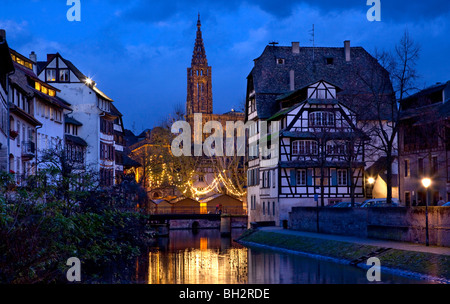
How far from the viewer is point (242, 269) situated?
43.1 metres

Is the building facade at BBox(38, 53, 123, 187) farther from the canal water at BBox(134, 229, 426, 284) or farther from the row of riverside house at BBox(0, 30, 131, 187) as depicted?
the canal water at BBox(134, 229, 426, 284)

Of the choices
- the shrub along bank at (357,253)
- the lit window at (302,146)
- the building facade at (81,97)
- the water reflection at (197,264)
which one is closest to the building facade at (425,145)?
the lit window at (302,146)

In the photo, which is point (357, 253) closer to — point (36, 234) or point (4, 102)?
point (4, 102)

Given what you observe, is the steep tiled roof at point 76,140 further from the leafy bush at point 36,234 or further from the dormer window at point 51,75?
the leafy bush at point 36,234

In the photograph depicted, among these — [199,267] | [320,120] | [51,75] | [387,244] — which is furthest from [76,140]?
[387,244]

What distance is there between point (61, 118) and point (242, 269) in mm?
34631

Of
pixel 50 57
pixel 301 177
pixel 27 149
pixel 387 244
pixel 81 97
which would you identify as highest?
pixel 50 57

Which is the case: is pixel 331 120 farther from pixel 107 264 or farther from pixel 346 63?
pixel 107 264

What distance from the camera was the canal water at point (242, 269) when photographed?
3691 centimetres

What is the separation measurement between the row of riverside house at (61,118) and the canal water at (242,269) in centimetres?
790

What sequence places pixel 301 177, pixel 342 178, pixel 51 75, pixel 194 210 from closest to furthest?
pixel 301 177 → pixel 342 178 → pixel 51 75 → pixel 194 210

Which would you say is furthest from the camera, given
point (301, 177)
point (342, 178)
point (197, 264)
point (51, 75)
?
point (51, 75)
